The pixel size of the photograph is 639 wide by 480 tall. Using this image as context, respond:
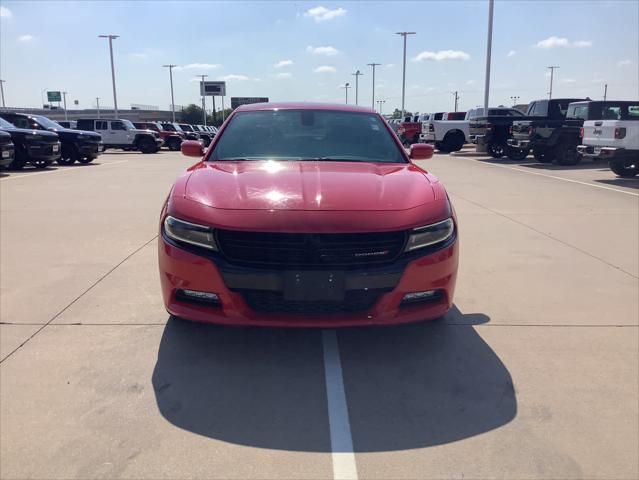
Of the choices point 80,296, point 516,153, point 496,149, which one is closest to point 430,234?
point 80,296

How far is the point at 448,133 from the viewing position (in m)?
27.9

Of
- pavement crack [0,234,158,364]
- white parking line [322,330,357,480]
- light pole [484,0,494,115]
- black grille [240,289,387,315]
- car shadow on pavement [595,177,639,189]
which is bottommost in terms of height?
white parking line [322,330,357,480]

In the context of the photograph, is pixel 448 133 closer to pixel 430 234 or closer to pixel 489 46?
pixel 489 46

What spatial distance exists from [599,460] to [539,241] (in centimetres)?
454

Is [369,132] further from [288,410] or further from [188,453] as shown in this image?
[188,453]

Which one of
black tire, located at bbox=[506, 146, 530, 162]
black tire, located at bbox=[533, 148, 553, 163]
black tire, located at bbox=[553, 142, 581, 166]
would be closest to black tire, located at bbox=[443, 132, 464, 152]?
black tire, located at bbox=[506, 146, 530, 162]

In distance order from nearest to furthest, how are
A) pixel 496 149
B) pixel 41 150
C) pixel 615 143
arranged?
pixel 615 143
pixel 41 150
pixel 496 149

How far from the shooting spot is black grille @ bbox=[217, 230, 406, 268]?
2947 mm

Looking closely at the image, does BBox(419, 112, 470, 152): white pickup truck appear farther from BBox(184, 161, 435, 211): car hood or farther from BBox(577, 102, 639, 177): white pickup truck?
BBox(184, 161, 435, 211): car hood

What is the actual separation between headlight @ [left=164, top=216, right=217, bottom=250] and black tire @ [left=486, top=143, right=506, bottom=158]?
2033 centimetres

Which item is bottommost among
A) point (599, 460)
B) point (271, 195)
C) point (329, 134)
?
point (599, 460)

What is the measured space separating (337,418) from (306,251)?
871mm

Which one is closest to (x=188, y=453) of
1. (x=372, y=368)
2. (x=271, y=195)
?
(x=372, y=368)

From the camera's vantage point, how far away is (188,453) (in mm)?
2418
